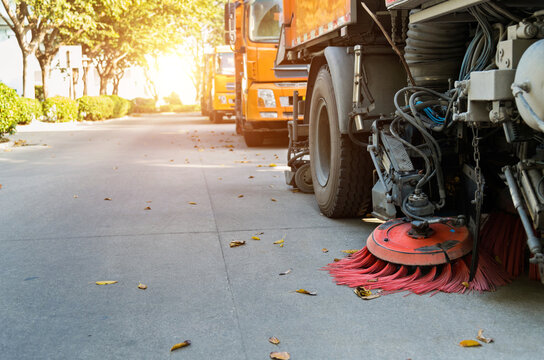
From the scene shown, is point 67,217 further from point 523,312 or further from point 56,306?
point 523,312

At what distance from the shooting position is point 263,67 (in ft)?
43.6

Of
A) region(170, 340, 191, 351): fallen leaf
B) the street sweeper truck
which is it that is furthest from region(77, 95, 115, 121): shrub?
region(170, 340, 191, 351): fallen leaf

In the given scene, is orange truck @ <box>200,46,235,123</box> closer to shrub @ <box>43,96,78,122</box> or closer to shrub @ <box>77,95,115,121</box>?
shrub @ <box>43,96,78,122</box>

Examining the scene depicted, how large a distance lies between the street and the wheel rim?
0.41 metres

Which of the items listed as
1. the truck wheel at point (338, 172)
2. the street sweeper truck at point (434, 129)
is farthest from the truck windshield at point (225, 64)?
the street sweeper truck at point (434, 129)

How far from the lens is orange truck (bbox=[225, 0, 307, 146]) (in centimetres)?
1319

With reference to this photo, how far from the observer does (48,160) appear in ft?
40.1

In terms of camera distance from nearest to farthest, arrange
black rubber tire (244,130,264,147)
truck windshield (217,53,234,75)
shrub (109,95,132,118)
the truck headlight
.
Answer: the truck headlight, black rubber tire (244,130,264,147), truck windshield (217,53,234,75), shrub (109,95,132,118)

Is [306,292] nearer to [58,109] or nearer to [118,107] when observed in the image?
[58,109]

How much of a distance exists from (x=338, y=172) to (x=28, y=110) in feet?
61.5

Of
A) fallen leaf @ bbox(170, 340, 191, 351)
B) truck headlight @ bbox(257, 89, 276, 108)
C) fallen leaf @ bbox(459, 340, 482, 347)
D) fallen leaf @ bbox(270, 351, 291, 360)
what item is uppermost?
truck headlight @ bbox(257, 89, 276, 108)

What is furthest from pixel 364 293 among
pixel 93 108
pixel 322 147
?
pixel 93 108

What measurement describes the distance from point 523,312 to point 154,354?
6.15 ft

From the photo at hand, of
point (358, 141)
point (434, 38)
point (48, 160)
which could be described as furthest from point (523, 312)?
point (48, 160)
